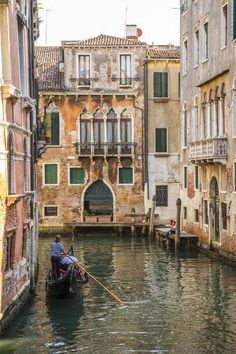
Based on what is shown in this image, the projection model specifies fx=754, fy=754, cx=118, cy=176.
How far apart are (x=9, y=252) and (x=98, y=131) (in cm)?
1796

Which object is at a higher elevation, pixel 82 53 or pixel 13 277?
pixel 82 53

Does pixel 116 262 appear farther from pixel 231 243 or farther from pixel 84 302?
pixel 84 302

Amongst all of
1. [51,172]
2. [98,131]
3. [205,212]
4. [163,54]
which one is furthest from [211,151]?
[51,172]

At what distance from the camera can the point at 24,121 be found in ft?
42.2

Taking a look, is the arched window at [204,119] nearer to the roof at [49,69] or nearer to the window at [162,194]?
the window at [162,194]

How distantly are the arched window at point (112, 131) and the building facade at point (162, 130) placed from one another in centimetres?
119

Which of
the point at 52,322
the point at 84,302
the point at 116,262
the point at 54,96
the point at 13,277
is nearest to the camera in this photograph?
the point at 13,277

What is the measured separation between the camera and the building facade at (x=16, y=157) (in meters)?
10.5

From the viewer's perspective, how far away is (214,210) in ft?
68.2

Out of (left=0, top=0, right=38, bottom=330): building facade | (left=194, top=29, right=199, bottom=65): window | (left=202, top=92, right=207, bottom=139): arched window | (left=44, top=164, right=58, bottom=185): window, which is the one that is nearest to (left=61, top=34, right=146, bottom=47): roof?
(left=44, top=164, right=58, bottom=185): window

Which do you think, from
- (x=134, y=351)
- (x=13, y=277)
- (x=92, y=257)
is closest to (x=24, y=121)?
(x=13, y=277)

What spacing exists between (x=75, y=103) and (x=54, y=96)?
0.85m

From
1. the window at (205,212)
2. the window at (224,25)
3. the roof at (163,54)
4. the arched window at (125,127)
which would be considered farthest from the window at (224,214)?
the roof at (163,54)

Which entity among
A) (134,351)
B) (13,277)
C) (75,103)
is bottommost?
(134,351)
